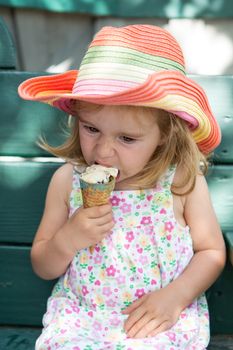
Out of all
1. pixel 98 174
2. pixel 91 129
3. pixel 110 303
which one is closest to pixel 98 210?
pixel 98 174

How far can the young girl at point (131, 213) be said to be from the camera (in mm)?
1889

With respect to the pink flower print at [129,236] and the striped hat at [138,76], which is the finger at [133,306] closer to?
the pink flower print at [129,236]

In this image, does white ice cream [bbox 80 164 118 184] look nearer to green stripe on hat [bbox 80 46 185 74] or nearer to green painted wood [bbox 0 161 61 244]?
green stripe on hat [bbox 80 46 185 74]

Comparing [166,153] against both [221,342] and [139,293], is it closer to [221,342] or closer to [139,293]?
[139,293]

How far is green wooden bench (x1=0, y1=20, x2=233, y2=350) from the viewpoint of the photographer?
7.62ft

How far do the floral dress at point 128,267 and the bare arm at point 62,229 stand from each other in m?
0.09

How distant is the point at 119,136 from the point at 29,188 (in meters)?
0.63

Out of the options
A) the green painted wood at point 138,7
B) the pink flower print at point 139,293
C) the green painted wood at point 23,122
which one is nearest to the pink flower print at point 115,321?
the pink flower print at point 139,293

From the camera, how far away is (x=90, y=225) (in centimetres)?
202

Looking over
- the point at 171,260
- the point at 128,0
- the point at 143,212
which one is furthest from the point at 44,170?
the point at 128,0

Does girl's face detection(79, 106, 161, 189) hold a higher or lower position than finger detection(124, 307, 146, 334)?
higher

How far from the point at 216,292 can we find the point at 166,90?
100 centimetres

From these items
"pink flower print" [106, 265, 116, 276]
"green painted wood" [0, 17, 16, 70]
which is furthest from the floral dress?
"green painted wood" [0, 17, 16, 70]

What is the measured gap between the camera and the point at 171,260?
215 cm
